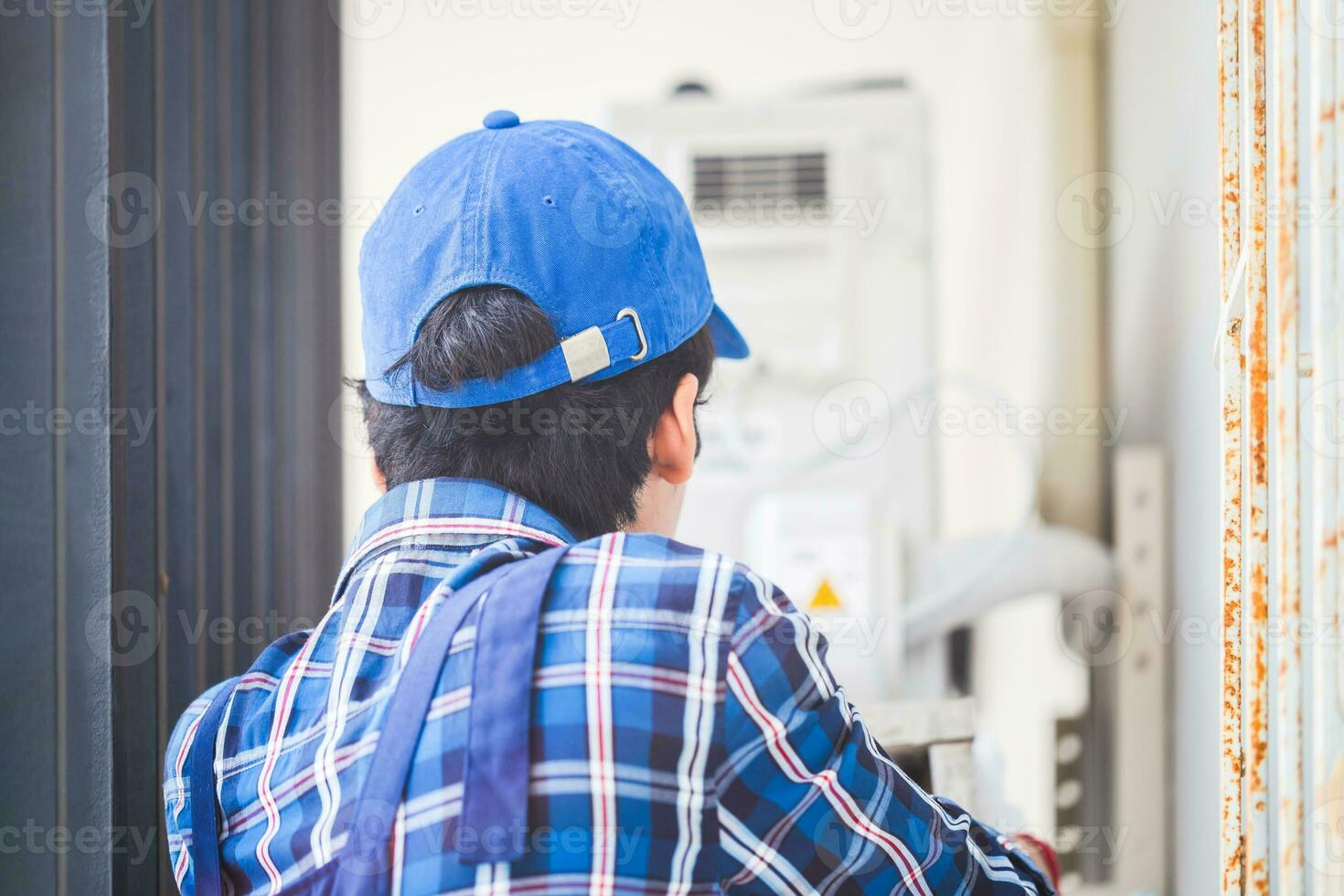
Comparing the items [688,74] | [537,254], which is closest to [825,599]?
[537,254]

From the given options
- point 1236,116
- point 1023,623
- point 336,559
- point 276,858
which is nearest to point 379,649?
point 276,858

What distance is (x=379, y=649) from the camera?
0.59 m

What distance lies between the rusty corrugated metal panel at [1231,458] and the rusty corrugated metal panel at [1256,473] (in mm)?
36

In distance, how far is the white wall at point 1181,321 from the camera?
135 cm

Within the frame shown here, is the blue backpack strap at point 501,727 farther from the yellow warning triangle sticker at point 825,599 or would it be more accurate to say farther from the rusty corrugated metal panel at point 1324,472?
the yellow warning triangle sticker at point 825,599

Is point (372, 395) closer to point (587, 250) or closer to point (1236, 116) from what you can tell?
point (587, 250)

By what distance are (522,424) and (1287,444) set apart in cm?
44

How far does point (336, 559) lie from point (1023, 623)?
4.99 feet

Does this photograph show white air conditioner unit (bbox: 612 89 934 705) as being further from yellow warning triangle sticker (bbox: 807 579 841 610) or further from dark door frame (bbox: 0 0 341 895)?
dark door frame (bbox: 0 0 341 895)

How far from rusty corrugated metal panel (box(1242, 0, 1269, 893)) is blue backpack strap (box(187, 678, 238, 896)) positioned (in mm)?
624

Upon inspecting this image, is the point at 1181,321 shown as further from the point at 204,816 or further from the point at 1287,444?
the point at 204,816

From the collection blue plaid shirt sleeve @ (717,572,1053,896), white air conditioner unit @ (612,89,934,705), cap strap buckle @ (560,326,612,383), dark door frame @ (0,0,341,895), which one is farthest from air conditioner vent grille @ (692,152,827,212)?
blue plaid shirt sleeve @ (717,572,1053,896)

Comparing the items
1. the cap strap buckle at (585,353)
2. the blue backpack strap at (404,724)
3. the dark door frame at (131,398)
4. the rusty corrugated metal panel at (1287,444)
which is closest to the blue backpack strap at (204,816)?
the blue backpack strap at (404,724)

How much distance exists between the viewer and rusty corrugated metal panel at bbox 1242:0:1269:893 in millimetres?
585
